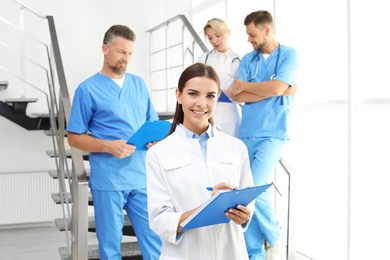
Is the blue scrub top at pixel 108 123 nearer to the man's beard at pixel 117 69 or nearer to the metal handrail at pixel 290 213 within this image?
the man's beard at pixel 117 69

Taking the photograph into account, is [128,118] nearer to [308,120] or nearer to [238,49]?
[308,120]

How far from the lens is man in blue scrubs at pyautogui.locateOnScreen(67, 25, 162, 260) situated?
3.09m

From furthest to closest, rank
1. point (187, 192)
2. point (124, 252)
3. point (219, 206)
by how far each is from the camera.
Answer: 1. point (124, 252)
2. point (187, 192)
3. point (219, 206)

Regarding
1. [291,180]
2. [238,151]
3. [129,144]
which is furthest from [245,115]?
[238,151]

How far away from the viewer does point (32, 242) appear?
5660 mm

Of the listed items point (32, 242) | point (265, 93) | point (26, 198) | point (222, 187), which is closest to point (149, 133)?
point (265, 93)

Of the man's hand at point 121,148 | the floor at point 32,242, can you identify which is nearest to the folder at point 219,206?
the man's hand at point 121,148

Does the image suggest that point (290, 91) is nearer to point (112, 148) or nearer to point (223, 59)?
point (223, 59)

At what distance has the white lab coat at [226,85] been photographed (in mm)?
3445

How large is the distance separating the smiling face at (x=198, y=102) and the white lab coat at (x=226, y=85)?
142 centimetres

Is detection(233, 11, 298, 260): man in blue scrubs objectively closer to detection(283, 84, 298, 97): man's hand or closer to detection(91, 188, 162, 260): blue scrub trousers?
detection(283, 84, 298, 97): man's hand

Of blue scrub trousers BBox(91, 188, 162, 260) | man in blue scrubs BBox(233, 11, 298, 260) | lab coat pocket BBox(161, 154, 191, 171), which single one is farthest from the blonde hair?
lab coat pocket BBox(161, 154, 191, 171)

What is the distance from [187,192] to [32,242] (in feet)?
13.3

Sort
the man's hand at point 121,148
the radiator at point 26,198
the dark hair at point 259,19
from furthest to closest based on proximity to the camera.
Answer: the radiator at point 26,198 < the dark hair at point 259,19 < the man's hand at point 121,148
